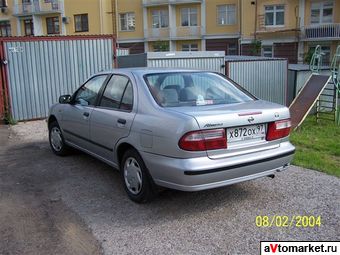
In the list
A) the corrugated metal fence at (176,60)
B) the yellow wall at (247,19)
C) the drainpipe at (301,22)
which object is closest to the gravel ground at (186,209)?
the corrugated metal fence at (176,60)

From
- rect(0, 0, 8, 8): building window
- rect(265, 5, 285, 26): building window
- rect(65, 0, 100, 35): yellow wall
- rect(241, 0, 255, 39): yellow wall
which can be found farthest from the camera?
rect(0, 0, 8, 8): building window

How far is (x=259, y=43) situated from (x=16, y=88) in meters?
26.6

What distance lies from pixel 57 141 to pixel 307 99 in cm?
703

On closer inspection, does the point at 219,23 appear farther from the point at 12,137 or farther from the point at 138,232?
the point at 138,232

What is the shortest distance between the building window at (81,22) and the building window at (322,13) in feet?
72.0

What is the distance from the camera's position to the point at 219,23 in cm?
3747

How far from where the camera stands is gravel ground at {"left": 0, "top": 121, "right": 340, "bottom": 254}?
3.84 m

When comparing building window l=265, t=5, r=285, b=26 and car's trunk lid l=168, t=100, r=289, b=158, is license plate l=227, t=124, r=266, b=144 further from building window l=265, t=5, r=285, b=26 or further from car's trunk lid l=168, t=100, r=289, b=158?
building window l=265, t=5, r=285, b=26

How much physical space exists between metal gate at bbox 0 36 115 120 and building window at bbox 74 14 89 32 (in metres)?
30.7

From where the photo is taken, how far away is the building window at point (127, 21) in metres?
41.0

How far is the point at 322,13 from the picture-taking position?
3288cm

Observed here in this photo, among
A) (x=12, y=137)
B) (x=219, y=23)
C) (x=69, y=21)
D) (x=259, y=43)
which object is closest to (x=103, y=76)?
(x=12, y=137)

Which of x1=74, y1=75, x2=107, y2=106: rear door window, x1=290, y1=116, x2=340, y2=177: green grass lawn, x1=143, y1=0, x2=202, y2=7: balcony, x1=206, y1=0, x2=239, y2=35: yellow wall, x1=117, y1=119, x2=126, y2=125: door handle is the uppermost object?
x1=143, y1=0, x2=202, y2=7: balcony
